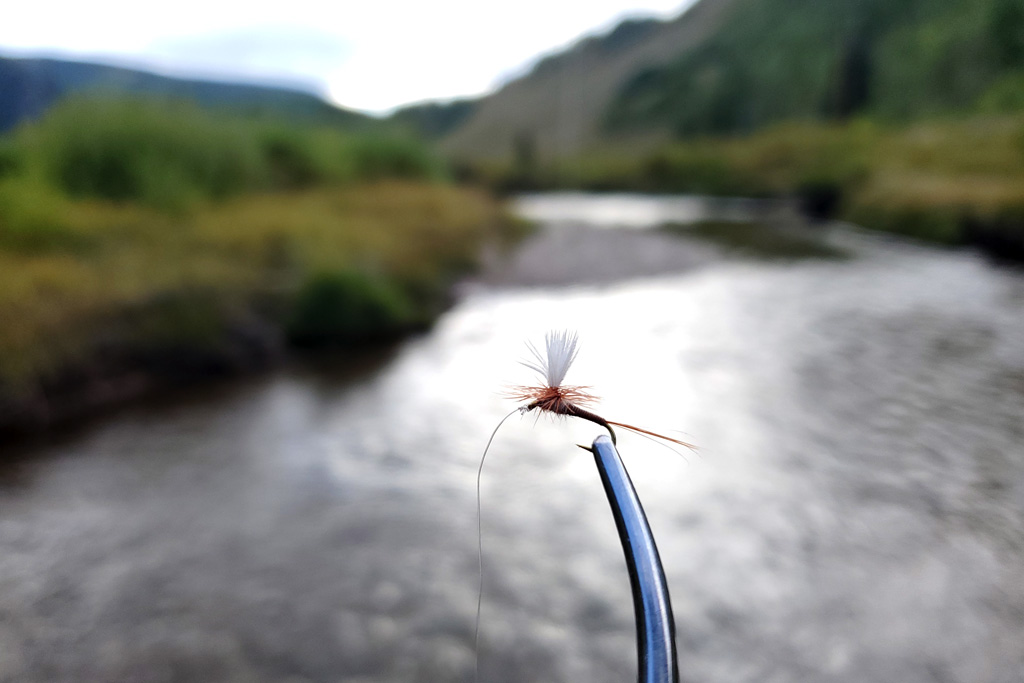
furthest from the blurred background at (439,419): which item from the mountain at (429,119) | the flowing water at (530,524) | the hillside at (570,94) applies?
the hillside at (570,94)

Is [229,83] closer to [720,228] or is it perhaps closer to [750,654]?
[750,654]

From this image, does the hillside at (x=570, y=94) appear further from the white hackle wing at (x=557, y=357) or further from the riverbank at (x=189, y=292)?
the white hackle wing at (x=557, y=357)

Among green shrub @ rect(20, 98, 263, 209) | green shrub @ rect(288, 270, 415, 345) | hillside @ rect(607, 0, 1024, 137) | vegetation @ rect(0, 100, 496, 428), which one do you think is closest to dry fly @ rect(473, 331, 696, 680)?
vegetation @ rect(0, 100, 496, 428)

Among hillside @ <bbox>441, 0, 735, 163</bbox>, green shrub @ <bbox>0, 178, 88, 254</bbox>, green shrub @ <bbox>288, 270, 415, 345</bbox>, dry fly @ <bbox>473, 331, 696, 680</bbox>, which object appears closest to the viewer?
dry fly @ <bbox>473, 331, 696, 680</bbox>

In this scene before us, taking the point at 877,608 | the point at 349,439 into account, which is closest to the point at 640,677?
the point at 877,608

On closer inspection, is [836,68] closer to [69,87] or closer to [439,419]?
[439,419]

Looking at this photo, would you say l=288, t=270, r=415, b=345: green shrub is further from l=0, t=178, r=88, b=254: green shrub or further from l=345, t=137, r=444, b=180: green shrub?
l=345, t=137, r=444, b=180: green shrub

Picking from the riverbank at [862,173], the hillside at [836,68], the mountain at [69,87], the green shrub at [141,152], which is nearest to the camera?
the mountain at [69,87]
